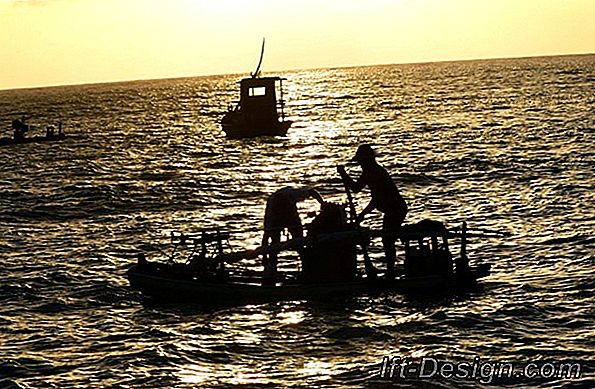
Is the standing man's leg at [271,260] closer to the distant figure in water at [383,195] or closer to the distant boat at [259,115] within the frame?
the distant figure in water at [383,195]

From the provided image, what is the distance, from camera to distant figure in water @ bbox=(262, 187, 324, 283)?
2006cm

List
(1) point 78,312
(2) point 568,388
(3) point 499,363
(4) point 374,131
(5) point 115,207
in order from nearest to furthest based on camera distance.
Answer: (2) point 568,388, (3) point 499,363, (1) point 78,312, (5) point 115,207, (4) point 374,131

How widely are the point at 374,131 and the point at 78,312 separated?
67.9 m

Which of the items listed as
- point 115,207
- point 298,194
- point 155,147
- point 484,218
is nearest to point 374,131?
point 155,147

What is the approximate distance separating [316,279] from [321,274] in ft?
0.50

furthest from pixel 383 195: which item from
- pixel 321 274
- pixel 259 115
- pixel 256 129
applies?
pixel 256 129

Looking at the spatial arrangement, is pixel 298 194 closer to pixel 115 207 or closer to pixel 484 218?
pixel 484 218

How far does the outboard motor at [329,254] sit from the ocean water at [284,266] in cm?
66

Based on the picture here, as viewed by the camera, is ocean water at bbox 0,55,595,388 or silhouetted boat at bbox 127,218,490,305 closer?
ocean water at bbox 0,55,595,388

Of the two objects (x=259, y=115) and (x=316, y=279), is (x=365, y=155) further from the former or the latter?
(x=259, y=115)

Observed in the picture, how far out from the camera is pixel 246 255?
64.8ft

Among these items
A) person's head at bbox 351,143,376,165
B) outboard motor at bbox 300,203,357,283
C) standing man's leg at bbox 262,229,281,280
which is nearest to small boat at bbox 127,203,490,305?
outboard motor at bbox 300,203,357,283

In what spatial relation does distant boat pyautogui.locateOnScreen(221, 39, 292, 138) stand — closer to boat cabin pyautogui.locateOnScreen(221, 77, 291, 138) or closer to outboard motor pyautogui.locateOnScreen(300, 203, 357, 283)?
boat cabin pyautogui.locateOnScreen(221, 77, 291, 138)

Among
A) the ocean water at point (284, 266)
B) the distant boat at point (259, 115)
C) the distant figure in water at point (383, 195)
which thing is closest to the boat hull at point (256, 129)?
the distant boat at point (259, 115)
